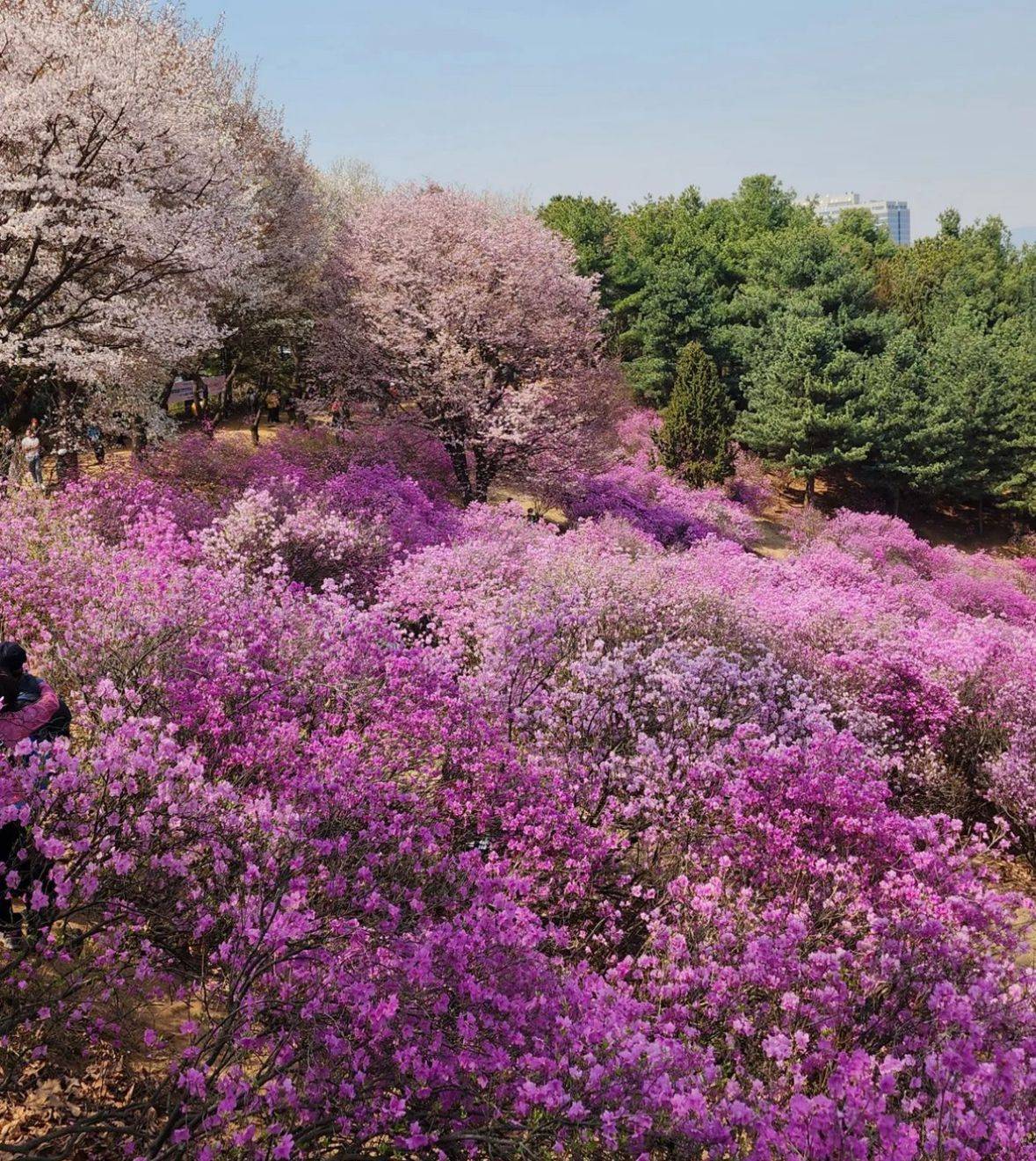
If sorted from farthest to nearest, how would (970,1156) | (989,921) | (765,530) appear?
(765,530), (989,921), (970,1156)

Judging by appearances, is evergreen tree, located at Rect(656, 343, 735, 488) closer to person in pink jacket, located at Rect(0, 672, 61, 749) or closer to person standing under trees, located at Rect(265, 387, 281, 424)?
person standing under trees, located at Rect(265, 387, 281, 424)

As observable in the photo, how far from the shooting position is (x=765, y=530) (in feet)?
121

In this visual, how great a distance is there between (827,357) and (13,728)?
3926 centimetres

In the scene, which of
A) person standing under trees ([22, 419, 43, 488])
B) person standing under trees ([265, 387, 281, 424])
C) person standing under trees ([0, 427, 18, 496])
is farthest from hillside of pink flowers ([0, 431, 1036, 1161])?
person standing under trees ([265, 387, 281, 424])

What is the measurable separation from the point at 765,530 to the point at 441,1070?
3496 cm

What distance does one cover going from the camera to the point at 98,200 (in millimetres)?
14398

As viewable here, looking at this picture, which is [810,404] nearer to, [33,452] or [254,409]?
[254,409]

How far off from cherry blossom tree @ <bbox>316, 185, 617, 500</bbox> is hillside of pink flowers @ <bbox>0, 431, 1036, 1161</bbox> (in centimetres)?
1142

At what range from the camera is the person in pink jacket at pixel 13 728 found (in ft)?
17.0

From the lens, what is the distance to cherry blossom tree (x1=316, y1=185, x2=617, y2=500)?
2311 centimetres

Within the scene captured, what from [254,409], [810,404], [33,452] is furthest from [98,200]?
[810,404]

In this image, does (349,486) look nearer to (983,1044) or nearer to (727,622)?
(727,622)

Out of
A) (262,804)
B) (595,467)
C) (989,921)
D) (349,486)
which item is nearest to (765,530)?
(595,467)

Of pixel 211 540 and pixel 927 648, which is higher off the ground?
pixel 211 540
